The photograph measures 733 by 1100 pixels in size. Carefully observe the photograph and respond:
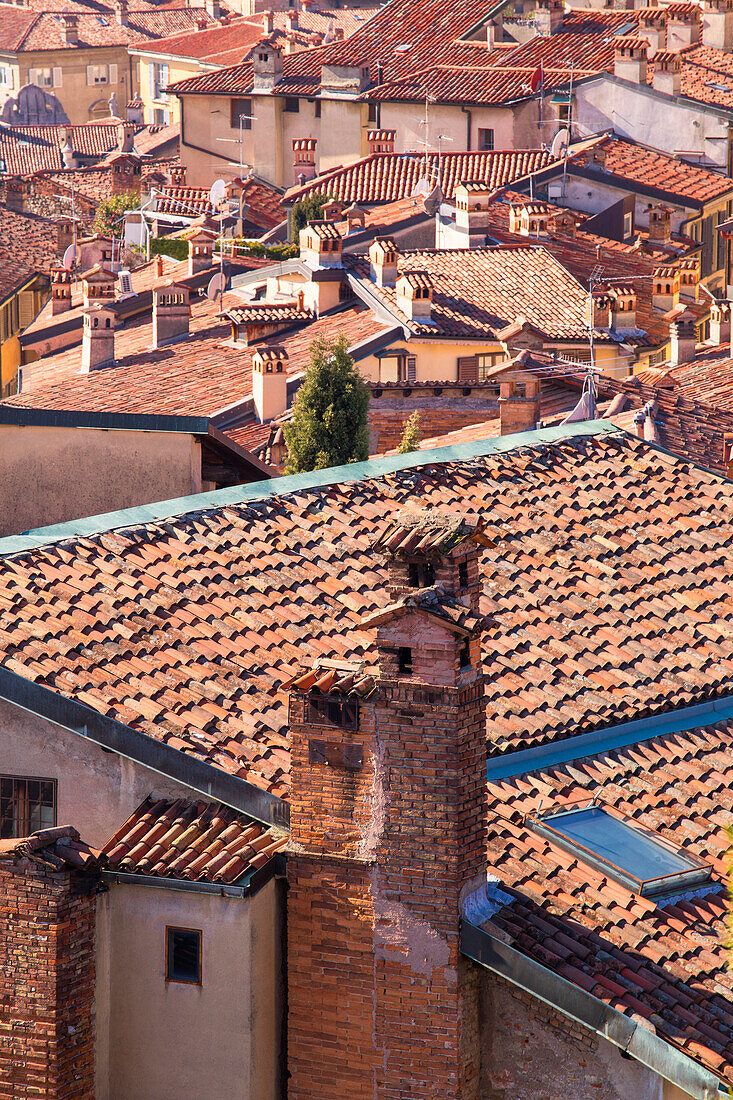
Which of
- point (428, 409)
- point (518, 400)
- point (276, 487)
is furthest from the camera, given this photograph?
point (428, 409)

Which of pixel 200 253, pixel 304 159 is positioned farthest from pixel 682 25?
pixel 200 253

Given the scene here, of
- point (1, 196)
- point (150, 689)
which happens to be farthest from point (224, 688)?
point (1, 196)

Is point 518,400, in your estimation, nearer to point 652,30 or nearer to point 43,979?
point 43,979

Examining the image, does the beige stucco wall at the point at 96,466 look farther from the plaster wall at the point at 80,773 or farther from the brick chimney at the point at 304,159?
the brick chimney at the point at 304,159

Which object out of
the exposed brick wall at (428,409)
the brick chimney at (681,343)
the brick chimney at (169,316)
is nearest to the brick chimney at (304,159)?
the brick chimney at (169,316)

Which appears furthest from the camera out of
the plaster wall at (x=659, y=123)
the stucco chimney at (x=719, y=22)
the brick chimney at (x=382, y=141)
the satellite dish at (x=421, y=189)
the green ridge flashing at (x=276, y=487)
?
the stucco chimney at (x=719, y=22)

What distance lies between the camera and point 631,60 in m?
65.9

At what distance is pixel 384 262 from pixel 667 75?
2486 centimetres

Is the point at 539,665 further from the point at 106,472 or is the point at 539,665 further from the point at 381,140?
the point at 381,140

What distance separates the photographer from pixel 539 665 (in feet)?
50.5

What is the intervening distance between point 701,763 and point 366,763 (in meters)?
3.74

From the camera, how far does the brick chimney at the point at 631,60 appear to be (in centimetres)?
6550

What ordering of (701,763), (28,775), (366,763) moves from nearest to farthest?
(366,763)
(28,775)
(701,763)

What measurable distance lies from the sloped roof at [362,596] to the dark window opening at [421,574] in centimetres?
62
